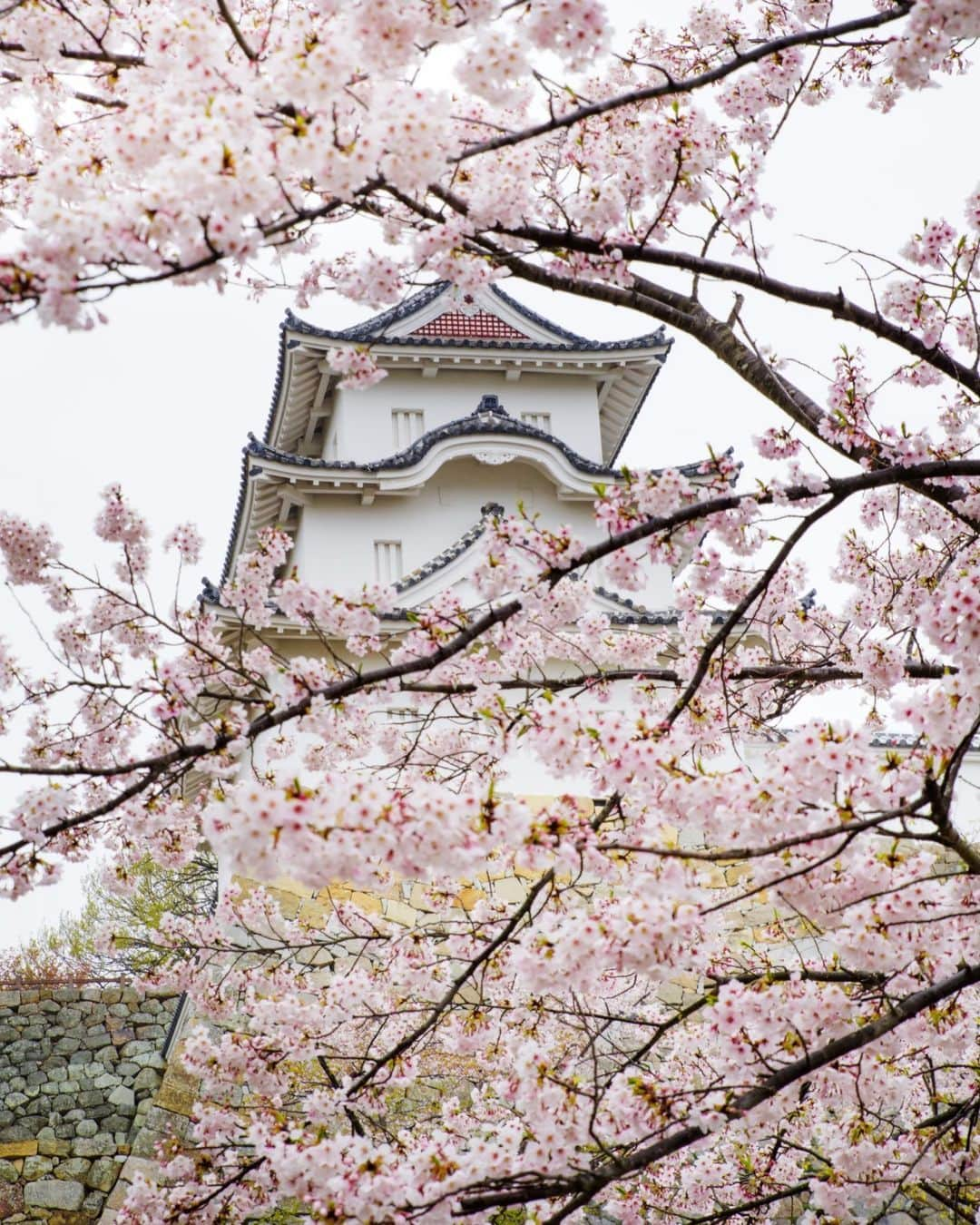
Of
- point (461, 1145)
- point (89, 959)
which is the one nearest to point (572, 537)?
point (461, 1145)

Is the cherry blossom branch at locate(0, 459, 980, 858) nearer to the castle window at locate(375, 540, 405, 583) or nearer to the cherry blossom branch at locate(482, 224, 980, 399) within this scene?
the cherry blossom branch at locate(482, 224, 980, 399)

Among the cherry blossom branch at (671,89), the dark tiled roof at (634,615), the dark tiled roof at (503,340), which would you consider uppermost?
the dark tiled roof at (503,340)

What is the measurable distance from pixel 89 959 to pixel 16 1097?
17.6 m

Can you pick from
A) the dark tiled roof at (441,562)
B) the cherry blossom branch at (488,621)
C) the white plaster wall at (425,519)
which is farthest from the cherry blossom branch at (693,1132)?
the white plaster wall at (425,519)

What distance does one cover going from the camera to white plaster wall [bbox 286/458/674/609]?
1627cm

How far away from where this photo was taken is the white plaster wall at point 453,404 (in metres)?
17.5

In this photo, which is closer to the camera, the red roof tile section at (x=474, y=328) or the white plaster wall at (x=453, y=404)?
the white plaster wall at (x=453, y=404)

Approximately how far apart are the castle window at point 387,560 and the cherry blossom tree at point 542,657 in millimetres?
10061

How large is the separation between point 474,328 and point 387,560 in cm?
437

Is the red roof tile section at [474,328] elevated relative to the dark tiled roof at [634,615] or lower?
elevated

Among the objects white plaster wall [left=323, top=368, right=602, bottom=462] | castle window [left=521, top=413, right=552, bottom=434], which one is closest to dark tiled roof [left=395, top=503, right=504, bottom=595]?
white plaster wall [left=323, top=368, right=602, bottom=462]

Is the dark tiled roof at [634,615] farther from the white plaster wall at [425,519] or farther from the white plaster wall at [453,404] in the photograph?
the white plaster wall at [453,404]

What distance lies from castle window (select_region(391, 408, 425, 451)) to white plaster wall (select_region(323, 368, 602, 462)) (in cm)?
6

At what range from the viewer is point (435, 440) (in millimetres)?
16078
